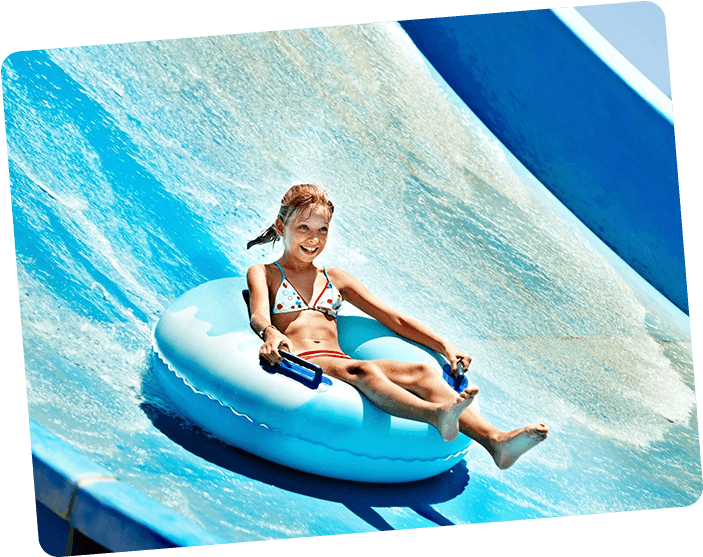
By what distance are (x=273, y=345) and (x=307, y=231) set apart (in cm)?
48

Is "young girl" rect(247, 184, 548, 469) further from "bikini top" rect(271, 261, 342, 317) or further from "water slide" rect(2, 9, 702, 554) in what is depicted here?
"water slide" rect(2, 9, 702, 554)

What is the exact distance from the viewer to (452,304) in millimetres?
3912

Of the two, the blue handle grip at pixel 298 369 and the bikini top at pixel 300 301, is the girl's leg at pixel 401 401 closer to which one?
the blue handle grip at pixel 298 369

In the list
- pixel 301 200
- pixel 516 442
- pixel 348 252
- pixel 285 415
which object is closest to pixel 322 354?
pixel 285 415

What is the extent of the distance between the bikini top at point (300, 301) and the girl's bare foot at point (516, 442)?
29.6 inches

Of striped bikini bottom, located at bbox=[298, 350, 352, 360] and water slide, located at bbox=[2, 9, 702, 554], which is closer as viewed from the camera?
water slide, located at bbox=[2, 9, 702, 554]

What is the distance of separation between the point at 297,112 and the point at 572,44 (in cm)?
158

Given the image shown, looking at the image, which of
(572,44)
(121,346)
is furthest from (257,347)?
(572,44)

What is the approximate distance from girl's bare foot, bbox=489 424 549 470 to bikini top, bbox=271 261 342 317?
0.75 metres

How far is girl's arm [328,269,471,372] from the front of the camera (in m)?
2.75

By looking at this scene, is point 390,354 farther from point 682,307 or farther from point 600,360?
point 682,307

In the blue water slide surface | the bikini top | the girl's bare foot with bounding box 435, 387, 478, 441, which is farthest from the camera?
the blue water slide surface

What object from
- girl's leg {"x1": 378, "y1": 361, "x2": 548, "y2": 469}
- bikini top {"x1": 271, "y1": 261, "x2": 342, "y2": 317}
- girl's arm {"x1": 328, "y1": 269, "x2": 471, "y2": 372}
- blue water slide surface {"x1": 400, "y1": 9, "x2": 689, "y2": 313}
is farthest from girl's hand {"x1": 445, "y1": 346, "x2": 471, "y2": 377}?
blue water slide surface {"x1": 400, "y1": 9, "x2": 689, "y2": 313}

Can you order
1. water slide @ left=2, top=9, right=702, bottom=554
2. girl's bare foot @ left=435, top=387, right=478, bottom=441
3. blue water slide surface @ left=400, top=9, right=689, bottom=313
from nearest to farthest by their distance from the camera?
girl's bare foot @ left=435, top=387, right=478, bottom=441 < water slide @ left=2, top=9, right=702, bottom=554 < blue water slide surface @ left=400, top=9, right=689, bottom=313
